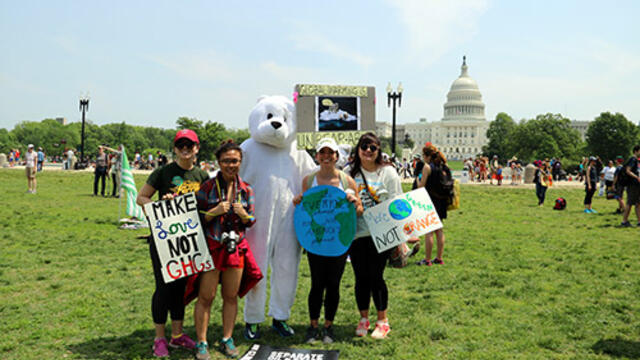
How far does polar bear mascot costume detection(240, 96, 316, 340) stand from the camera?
14.8ft

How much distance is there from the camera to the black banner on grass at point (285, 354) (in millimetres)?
4074

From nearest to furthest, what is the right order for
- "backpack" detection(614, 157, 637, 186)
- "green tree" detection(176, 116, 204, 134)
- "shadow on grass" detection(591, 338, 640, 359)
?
1. "shadow on grass" detection(591, 338, 640, 359)
2. "backpack" detection(614, 157, 637, 186)
3. "green tree" detection(176, 116, 204, 134)

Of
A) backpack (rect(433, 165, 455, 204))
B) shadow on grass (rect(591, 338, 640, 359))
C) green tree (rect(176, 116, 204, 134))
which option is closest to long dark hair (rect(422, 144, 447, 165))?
backpack (rect(433, 165, 455, 204))

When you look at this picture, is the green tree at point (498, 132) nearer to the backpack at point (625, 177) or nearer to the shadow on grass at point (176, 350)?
the backpack at point (625, 177)

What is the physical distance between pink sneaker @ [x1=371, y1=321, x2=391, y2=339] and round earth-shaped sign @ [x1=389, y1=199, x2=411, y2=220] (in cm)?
110

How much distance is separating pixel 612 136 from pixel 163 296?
75.6 metres

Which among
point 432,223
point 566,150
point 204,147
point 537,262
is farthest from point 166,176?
point 566,150

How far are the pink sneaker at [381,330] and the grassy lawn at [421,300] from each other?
0.27 ft

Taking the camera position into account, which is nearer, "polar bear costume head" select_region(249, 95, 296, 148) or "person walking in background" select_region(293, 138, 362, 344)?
"person walking in background" select_region(293, 138, 362, 344)

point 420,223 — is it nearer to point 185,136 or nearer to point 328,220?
point 328,220

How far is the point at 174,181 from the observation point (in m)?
4.09

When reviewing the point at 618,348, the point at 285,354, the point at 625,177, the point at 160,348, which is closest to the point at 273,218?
the point at 285,354

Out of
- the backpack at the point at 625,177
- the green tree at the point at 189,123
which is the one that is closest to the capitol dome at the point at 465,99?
the green tree at the point at 189,123

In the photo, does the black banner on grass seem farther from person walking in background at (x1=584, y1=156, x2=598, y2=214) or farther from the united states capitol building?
the united states capitol building
